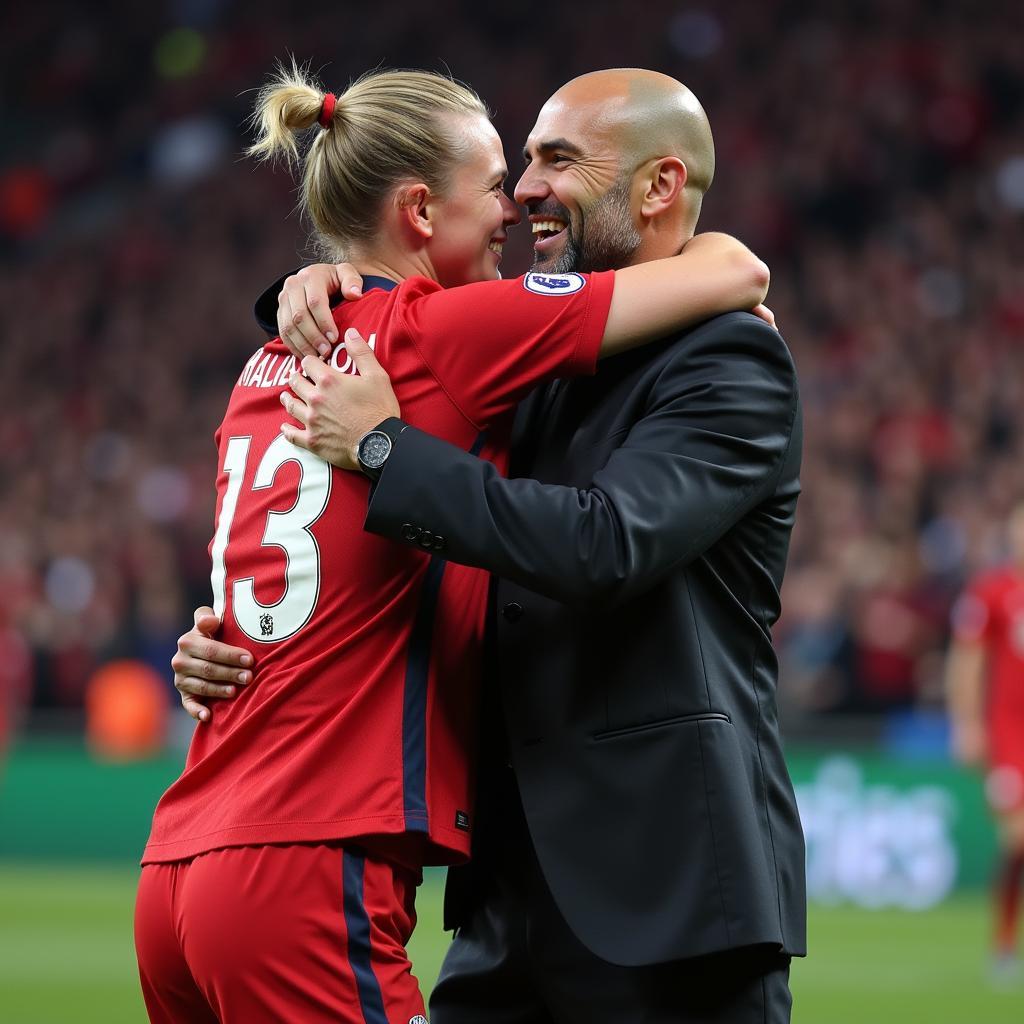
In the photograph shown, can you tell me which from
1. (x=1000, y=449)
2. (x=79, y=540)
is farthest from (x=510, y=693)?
(x=79, y=540)

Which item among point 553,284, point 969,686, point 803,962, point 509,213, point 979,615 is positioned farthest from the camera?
point 979,615

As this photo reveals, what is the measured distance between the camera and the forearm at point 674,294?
284 cm

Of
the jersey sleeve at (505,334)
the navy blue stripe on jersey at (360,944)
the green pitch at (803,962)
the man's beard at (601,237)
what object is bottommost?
the green pitch at (803,962)

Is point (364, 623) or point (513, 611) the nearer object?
point (364, 623)

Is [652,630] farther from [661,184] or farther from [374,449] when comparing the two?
[661,184]

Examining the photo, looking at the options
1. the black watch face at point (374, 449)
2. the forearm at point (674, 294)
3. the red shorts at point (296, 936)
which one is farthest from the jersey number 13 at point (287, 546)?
the forearm at point (674, 294)

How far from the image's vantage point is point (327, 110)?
302cm

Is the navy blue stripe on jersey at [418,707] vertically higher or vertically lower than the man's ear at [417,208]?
lower

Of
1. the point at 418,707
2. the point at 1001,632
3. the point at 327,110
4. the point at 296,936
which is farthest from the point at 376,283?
the point at 1001,632

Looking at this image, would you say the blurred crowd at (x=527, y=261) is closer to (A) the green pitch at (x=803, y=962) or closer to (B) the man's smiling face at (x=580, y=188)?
(A) the green pitch at (x=803, y=962)

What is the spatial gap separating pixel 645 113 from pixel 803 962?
669cm

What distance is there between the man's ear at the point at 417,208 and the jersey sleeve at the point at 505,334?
274 millimetres

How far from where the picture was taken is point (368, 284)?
302 cm

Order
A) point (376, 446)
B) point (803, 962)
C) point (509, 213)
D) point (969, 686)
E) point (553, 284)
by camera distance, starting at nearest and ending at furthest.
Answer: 1. point (376, 446)
2. point (553, 284)
3. point (509, 213)
4. point (803, 962)
5. point (969, 686)
